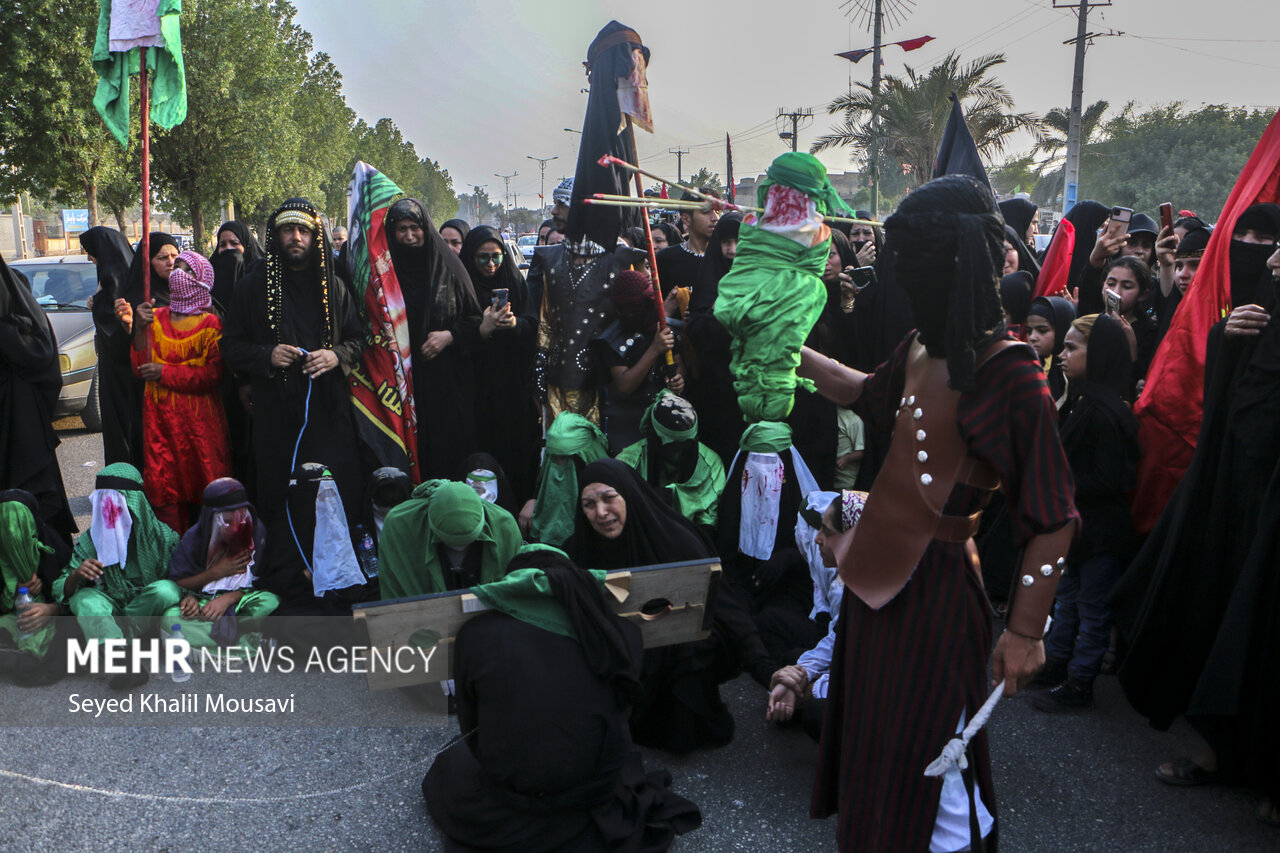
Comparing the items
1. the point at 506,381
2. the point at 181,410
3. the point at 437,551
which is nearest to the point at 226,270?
the point at 181,410

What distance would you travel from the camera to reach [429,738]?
3.43m

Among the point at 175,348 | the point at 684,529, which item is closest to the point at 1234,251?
the point at 684,529

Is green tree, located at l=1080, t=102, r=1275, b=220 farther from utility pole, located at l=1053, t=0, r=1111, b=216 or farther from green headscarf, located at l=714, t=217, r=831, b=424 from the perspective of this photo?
green headscarf, located at l=714, t=217, r=831, b=424

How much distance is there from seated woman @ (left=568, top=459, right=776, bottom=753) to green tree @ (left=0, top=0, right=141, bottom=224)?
487 inches

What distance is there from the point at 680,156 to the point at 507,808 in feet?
227

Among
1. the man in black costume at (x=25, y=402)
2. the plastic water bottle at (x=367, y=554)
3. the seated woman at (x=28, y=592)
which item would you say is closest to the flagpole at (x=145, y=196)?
the man in black costume at (x=25, y=402)

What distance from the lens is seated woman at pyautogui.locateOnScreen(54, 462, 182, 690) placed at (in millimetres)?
4070

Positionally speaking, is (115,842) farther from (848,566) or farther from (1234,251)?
(1234,251)

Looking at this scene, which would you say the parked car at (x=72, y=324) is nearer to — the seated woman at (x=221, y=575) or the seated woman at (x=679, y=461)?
the seated woman at (x=221, y=575)

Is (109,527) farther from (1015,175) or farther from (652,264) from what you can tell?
(1015,175)

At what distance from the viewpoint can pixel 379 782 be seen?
314 cm

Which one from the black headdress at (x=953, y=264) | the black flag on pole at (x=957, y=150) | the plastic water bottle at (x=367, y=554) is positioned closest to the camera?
the black headdress at (x=953, y=264)

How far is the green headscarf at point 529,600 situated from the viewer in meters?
2.65

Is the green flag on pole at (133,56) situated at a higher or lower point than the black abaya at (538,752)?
higher
